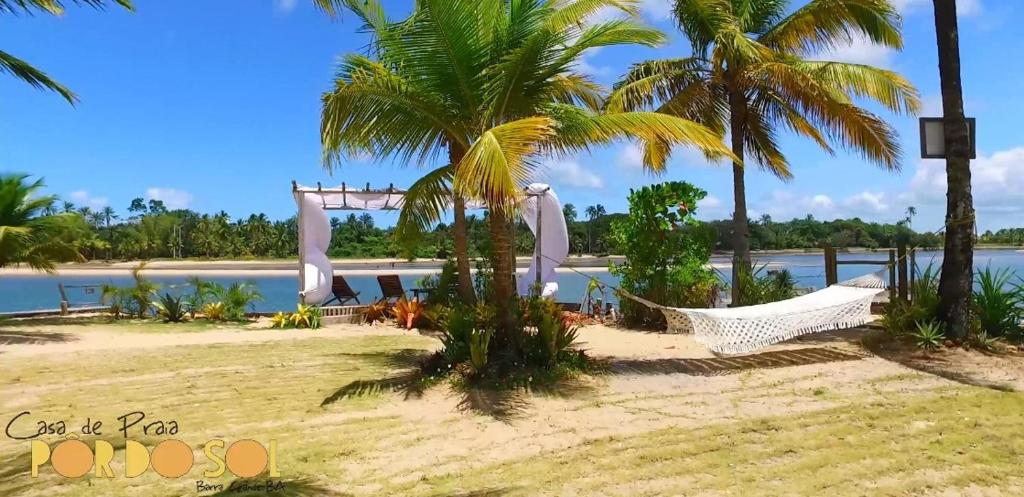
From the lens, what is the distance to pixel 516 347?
547 centimetres

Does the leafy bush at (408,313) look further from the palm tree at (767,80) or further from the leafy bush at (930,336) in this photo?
the leafy bush at (930,336)

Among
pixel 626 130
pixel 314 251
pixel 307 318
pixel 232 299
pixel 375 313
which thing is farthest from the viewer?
pixel 232 299

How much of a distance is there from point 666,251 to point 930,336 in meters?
3.49

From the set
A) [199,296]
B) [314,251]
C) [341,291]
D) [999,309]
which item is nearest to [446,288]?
[314,251]

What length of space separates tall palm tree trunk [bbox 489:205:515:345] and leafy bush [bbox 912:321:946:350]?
392 centimetres

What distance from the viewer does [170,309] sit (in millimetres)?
10367

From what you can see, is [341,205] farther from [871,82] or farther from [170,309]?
[871,82]

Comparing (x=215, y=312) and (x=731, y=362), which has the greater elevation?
(x=215, y=312)

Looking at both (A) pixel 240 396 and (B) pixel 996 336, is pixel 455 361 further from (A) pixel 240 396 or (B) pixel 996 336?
(B) pixel 996 336

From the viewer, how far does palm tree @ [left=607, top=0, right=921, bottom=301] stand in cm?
834

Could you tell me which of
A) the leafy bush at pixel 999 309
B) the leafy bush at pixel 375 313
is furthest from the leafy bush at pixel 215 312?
the leafy bush at pixel 999 309

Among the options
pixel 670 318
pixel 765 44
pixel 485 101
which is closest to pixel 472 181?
pixel 485 101

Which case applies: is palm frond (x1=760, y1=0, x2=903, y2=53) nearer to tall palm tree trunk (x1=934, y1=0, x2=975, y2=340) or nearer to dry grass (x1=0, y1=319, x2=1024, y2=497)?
tall palm tree trunk (x1=934, y1=0, x2=975, y2=340)

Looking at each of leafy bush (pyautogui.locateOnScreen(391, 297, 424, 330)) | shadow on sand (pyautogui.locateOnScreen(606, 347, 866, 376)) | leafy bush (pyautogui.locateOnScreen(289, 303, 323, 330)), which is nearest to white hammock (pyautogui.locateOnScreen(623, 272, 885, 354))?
shadow on sand (pyautogui.locateOnScreen(606, 347, 866, 376))
